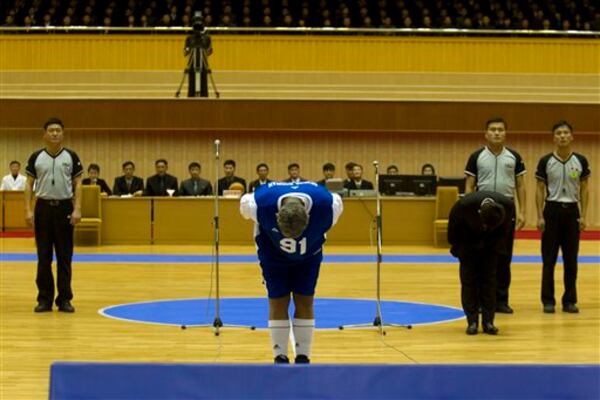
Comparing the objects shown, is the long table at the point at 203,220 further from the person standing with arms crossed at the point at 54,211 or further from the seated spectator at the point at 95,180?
the person standing with arms crossed at the point at 54,211

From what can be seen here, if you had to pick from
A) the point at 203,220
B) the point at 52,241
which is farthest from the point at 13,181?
the point at 52,241

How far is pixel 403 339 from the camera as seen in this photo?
31.1 ft

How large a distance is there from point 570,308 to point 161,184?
1093 centimetres

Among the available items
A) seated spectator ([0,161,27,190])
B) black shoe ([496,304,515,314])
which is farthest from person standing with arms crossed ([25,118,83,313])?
seated spectator ([0,161,27,190])

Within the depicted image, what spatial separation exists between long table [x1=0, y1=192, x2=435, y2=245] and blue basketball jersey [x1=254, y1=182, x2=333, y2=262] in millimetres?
13511

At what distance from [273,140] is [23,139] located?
227 inches

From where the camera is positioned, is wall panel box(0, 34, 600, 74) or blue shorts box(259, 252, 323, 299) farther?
wall panel box(0, 34, 600, 74)

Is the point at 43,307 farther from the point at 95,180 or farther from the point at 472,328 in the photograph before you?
the point at 95,180

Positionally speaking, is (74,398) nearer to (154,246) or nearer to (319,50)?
(154,246)

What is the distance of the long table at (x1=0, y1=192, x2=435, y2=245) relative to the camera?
66.1ft

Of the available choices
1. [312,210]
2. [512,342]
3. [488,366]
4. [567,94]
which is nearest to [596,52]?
[567,94]

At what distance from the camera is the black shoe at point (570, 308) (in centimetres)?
1139

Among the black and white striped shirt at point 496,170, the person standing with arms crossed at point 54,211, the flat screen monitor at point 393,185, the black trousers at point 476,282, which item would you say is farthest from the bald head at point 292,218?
the flat screen monitor at point 393,185

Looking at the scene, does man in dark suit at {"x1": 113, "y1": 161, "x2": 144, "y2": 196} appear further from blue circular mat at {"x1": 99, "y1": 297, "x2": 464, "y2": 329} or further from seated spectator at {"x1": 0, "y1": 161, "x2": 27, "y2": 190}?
blue circular mat at {"x1": 99, "y1": 297, "x2": 464, "y2": 329}
